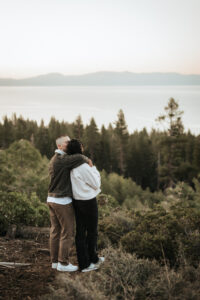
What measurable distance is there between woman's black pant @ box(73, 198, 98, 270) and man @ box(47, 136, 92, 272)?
4.9 inches

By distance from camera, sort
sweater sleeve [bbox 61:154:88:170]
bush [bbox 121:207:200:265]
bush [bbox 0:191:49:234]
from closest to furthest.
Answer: sweater sleeve [bbox 61:154:88:170] → bush [bbox 121:207:200:265] → bush [bbox 0:191:49:234]

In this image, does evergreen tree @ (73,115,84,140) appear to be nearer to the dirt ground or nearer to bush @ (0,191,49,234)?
bush @ (0,191,49,234)

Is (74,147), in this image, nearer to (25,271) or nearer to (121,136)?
(25,271)

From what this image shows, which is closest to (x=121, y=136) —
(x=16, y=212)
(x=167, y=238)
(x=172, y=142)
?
(x=172, y=142)

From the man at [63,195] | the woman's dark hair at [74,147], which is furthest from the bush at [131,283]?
the woman's dark hair at [74,147]

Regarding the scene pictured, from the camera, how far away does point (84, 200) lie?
4.57m

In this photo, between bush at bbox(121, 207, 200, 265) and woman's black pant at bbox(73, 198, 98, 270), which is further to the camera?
bush at bbox(121, 207, 200, 265)

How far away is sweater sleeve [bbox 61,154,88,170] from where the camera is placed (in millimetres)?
4520

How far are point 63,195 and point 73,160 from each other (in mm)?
543

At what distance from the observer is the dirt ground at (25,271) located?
410cm

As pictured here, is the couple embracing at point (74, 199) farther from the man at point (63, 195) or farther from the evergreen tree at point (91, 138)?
the evergreen tree at point (91, 138)

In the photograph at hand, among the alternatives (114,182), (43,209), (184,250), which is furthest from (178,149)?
(184,250)

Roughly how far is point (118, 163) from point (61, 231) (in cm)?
6087

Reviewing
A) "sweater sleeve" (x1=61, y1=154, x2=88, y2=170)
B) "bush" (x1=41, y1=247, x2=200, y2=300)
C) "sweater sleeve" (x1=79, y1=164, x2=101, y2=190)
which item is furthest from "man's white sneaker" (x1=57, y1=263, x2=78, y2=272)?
"sweater sleeve" (x1=61, y1=154, x2=88, y2=170)
